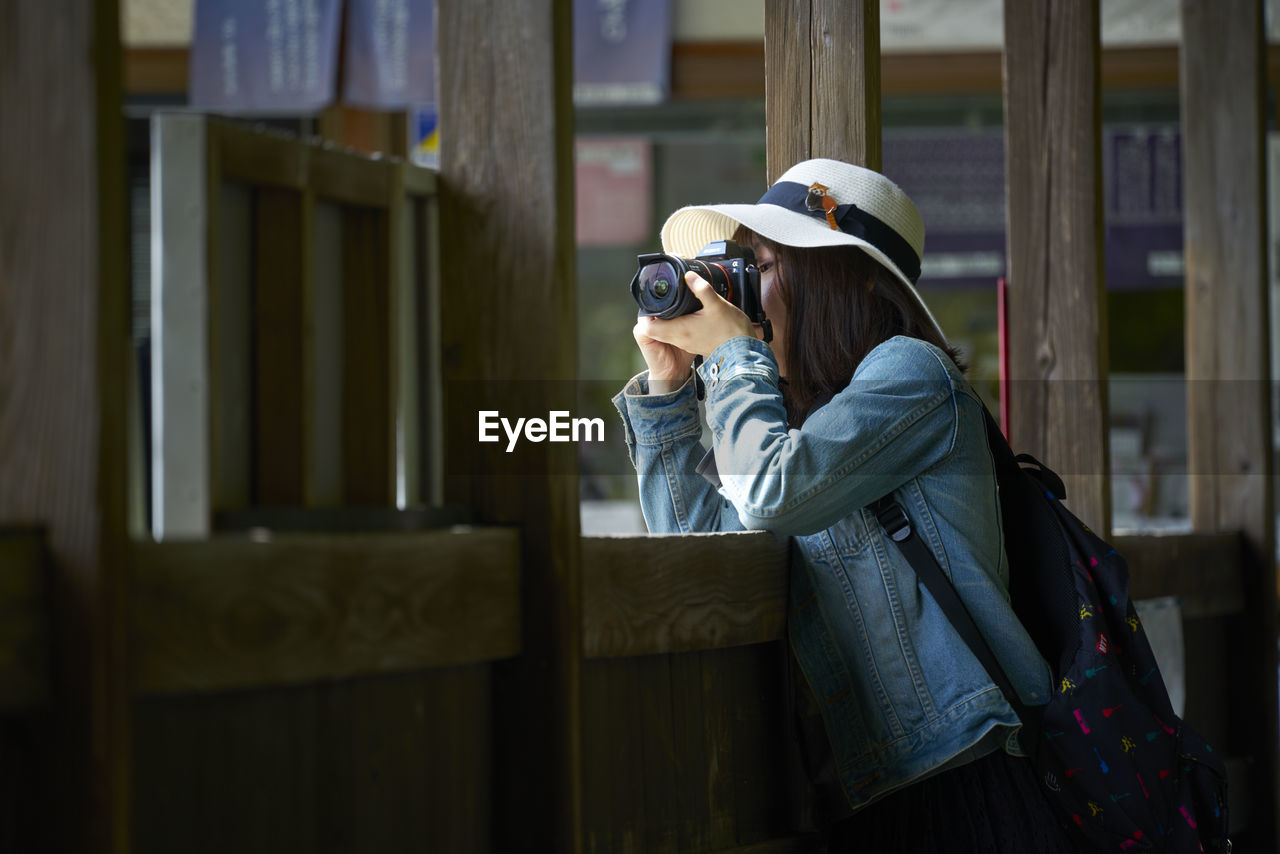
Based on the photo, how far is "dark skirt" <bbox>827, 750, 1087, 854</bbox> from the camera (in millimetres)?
1602

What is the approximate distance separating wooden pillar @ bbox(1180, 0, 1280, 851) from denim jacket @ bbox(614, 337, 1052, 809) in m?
1.55

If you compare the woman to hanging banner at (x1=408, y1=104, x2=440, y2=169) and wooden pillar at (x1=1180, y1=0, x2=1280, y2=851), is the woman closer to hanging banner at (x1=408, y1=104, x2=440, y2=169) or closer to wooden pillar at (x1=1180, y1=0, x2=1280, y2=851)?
wooden pillar at (x1=1180, y1=0, x2=1280, y2=851)

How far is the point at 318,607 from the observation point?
1221 millimetres

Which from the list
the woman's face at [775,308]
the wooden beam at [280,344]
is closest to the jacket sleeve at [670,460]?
the woman's face at [775,308]

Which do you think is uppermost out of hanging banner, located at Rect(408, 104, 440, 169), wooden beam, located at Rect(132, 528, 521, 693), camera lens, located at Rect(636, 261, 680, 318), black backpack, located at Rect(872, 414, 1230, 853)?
hanging banner, located at Rect(408, 104, 440, 169)

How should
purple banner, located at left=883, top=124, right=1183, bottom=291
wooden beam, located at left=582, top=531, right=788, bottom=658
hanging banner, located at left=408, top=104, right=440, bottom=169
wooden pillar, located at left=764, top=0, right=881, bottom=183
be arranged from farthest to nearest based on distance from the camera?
purple banner, located at left=883, top=124, right=1183, bottom=291 < hanging banner, located at left=408, top=104, right=440, bottom=169 < wooden pillar, located at left=764, top=0, right=881, bottom=183 < wooden beam, located at left=582, top=531, right=788, bottom=658

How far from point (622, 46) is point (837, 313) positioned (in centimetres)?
294

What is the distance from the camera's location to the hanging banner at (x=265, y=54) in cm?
439

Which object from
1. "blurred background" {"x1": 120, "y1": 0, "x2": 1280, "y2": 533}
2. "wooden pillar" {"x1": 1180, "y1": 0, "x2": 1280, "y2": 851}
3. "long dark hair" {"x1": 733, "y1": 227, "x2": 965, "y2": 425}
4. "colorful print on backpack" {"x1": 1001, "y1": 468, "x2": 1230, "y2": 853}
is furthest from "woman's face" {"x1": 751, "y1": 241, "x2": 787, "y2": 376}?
"blurred background" {"x1": 120, "y1": 0, "x2": 1280, "y2": 533}

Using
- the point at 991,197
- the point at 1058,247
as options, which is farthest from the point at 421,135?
the point at 1058,247

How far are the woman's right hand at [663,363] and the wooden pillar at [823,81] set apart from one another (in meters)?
0.53

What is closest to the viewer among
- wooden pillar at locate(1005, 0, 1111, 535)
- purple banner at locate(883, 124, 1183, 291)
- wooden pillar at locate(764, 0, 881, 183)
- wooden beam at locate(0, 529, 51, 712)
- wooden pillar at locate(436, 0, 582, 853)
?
wooden beam at locate(0, 529, 51, 712)

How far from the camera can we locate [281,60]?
4.41 metres

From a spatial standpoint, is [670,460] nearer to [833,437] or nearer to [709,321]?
[709,321]
